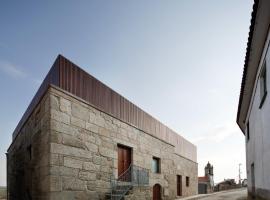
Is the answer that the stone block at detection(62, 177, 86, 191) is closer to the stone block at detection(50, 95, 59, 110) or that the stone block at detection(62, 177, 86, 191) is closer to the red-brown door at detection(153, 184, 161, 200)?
the stone block at detection(50, 95, 59, 110)

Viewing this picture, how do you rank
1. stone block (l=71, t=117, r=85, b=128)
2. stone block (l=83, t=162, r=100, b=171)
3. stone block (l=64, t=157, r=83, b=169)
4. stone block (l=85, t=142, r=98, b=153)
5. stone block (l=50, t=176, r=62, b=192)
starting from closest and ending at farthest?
stone block (l=50, t=176, r=62, b=192), stone block (l=64, t=157, r=83, b=169), stone block (l=71, t=117, r=85, b=128), stone block (l=83, t=162, r=100, b=171), stone block (l=85, t=142, r=98, b=153)

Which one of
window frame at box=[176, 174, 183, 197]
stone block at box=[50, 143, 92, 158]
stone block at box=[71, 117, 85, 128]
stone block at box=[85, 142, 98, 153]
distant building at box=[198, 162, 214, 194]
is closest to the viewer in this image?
stone block at box=[50, 143, 92, 158]

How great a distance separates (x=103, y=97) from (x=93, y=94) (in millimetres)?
872

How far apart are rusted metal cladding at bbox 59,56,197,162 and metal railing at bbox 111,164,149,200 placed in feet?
7.88

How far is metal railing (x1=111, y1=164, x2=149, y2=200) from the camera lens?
11.8m

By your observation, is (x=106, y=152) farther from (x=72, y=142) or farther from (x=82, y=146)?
(x=72, y=142)

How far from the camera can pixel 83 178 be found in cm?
1020

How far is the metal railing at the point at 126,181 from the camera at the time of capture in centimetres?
1179

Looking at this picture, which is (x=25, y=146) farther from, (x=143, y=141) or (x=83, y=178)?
(x=143, y=141)

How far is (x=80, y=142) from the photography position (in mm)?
10320

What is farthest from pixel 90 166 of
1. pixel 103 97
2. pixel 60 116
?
pixel 103 97

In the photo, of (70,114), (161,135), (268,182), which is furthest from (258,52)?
(161,135)

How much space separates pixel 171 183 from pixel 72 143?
40.2ft

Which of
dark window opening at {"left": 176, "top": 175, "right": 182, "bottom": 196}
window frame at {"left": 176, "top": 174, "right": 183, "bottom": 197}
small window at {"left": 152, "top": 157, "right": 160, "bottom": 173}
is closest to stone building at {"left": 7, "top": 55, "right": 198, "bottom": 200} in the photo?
small window at {"left": 152, "top": 157, "right": 160, "bottom": 173}
